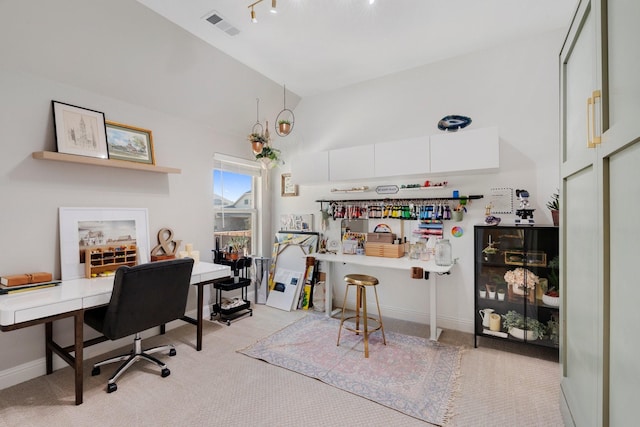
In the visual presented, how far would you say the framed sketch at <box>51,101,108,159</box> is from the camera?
252 centimetres

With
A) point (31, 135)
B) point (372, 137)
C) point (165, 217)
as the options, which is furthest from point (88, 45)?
point (372, 137)

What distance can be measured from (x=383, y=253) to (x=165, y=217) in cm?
256

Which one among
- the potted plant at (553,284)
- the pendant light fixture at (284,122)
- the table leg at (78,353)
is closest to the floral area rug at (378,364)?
the potted plant at (553,284)

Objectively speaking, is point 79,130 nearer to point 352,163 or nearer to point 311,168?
point 311,168

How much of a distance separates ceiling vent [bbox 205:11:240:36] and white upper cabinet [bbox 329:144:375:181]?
1.70m

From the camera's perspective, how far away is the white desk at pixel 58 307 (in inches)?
73.0

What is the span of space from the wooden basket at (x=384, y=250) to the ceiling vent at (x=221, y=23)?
2.66 m

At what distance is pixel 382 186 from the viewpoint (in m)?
3.79

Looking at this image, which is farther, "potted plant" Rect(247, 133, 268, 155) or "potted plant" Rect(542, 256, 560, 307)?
"potted plant" Rect(247, 133, 268, 155)

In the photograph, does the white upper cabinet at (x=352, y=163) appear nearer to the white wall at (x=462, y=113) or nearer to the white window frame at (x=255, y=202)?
the white wall at (x=462, y=113)

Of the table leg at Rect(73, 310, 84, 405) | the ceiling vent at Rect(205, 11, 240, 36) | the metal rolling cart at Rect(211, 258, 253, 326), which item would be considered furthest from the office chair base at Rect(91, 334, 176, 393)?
the ceiling vent at Rect(205, 11, 240, 36)

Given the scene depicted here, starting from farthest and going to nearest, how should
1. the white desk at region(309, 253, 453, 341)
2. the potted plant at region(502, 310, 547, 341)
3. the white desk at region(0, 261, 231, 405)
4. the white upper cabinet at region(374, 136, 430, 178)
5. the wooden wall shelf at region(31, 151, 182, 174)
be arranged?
the white upper cabinet at region(374, 136, 430, 178), the white desk at region(309, 253, 453, 341), the potted plant at region(502, 310, 547, 341), the wooden wall shelf at region(31, 151, 182, 174), the white desk at region(0, 261, 231, 405)

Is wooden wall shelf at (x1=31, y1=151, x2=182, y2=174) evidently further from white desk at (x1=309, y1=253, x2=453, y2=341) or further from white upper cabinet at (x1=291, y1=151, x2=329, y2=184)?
white desk at (x1=309, y1=253, x2=453, y2=341)

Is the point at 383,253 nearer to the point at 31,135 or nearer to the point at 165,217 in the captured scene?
the point at 165,217
